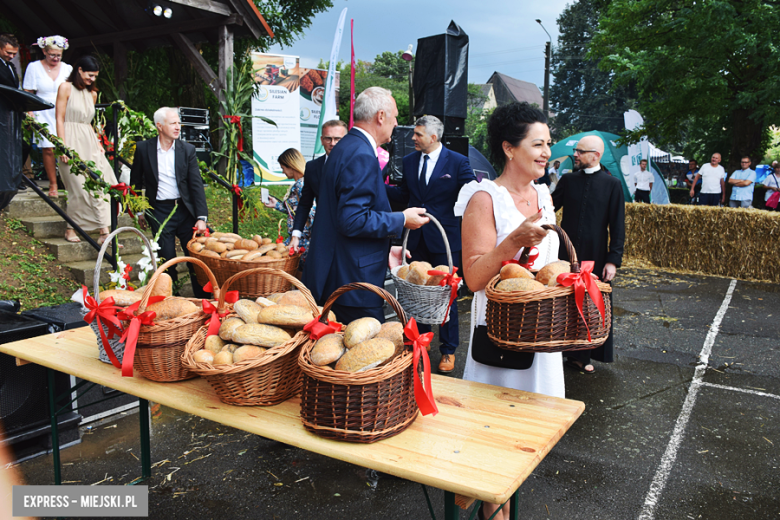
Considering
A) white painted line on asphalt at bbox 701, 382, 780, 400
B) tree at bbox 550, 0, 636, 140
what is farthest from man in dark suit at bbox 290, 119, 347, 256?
tree at bbox 550, 0, 636, 140

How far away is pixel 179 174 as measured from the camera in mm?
4832

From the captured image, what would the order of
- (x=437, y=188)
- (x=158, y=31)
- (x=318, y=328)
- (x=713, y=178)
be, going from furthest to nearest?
(x=713, y=178) → (x=158, y=31) → (x=437, y=188) → (x=318, y=328)

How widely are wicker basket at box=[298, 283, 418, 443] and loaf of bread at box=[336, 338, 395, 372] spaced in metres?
0.02

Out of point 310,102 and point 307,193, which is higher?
point 310,102

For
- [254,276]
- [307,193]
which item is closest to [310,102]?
[307,193]

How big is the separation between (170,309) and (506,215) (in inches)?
53.6

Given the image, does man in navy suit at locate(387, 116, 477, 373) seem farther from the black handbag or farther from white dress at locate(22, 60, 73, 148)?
white dress at locate(22, 60, 73, 148)

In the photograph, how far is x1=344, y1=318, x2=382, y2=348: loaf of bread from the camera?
1.64 meters

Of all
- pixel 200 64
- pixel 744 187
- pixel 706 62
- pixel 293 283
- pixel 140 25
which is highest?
pixel 140 25

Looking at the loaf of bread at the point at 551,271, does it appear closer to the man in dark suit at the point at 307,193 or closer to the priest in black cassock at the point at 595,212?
the man in dark suit at the point at 307,193

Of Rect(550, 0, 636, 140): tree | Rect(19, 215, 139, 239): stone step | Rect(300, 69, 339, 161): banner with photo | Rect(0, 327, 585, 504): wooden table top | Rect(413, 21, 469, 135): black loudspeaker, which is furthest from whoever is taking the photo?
Rect(550, 0, 636, 140): tree

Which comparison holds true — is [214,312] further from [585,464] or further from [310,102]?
[310,102]

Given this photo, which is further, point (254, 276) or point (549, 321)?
point (254, 276)

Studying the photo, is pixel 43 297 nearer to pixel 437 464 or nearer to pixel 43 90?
pixel 43 90
